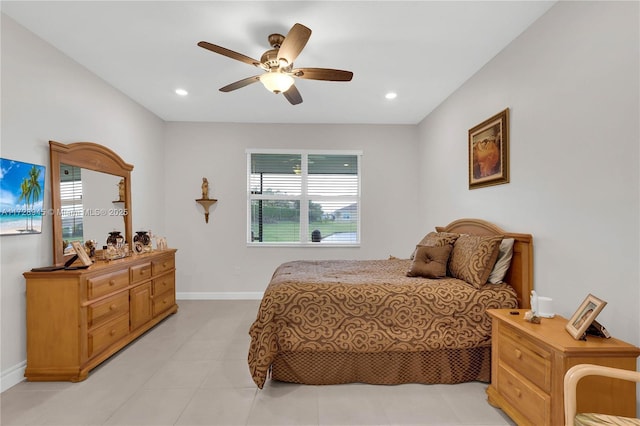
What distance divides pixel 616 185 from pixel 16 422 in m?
3.90

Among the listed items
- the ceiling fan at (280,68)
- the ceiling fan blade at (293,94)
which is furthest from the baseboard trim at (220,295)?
the ceiling fan at (280,68)

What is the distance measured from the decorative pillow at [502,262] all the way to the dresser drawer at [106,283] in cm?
335

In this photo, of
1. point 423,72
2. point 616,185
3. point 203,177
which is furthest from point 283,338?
point 203,177

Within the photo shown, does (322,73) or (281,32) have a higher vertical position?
(281,32)

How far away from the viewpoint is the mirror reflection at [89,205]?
2787mm

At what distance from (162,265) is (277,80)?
9.05 ft

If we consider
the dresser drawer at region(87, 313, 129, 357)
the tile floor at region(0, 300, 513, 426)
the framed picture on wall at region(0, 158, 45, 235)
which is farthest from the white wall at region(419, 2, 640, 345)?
the framed picture on wall at region(0, 158, 45, 235)

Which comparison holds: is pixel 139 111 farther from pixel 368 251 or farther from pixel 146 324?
pixel 368 251

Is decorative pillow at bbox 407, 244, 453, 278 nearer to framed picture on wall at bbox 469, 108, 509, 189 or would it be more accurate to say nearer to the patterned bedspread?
the patterned bedspread

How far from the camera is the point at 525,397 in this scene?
1754 mm

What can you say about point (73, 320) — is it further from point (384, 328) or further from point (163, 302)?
point (384, 328)

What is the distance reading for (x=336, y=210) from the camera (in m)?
4.96

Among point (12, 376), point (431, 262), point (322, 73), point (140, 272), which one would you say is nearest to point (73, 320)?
point (12, 376)

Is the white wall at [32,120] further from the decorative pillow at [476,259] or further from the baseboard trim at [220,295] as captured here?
the decorative pillow at [476,259]
